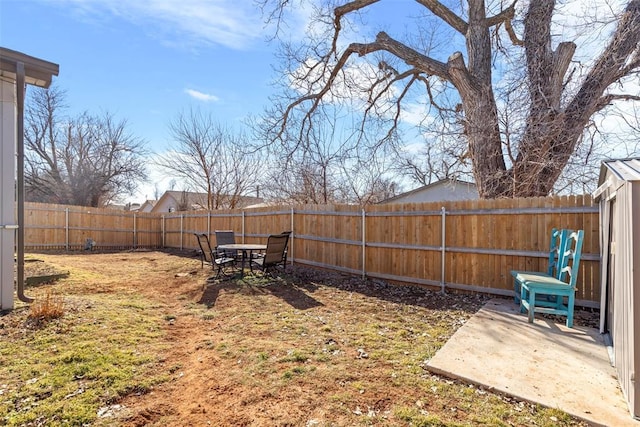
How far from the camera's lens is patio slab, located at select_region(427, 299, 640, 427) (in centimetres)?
233

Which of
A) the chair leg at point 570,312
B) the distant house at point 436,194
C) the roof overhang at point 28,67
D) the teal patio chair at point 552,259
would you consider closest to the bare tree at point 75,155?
the distant house at point 436,194

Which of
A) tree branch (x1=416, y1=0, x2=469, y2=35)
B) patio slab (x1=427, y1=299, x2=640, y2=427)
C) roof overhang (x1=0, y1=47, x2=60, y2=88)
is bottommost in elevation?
patio slab (x1=427, y1=299, x2=640, y2=427)

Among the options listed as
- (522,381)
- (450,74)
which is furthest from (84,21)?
(522,381)

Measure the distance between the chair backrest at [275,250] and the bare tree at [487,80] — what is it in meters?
4.27

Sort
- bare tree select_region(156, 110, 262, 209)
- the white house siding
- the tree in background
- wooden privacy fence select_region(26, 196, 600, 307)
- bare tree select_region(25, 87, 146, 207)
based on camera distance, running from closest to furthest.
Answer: the white house siding < wooden privacy fence select_region(26, 196, 600, 307) < the tree in background < bare tree select_region(156, 110, 262, 209) < bare tree select_region(25, 87, 146, 207)

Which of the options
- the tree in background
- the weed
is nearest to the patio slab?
the weed

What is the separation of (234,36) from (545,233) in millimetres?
8945

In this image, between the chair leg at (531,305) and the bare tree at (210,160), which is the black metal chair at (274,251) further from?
the bare tree at (210,160)

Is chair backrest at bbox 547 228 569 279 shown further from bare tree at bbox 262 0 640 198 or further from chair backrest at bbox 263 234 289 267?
chair backrest at bbox 263 234 289 267

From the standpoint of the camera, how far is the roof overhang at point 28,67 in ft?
13.9

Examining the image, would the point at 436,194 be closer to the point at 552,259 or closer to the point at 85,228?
the point at 552,259

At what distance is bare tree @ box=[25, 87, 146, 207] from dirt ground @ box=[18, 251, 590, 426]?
18.5 metres

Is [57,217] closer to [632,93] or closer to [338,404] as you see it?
[338,404]

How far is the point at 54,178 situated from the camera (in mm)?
21234
